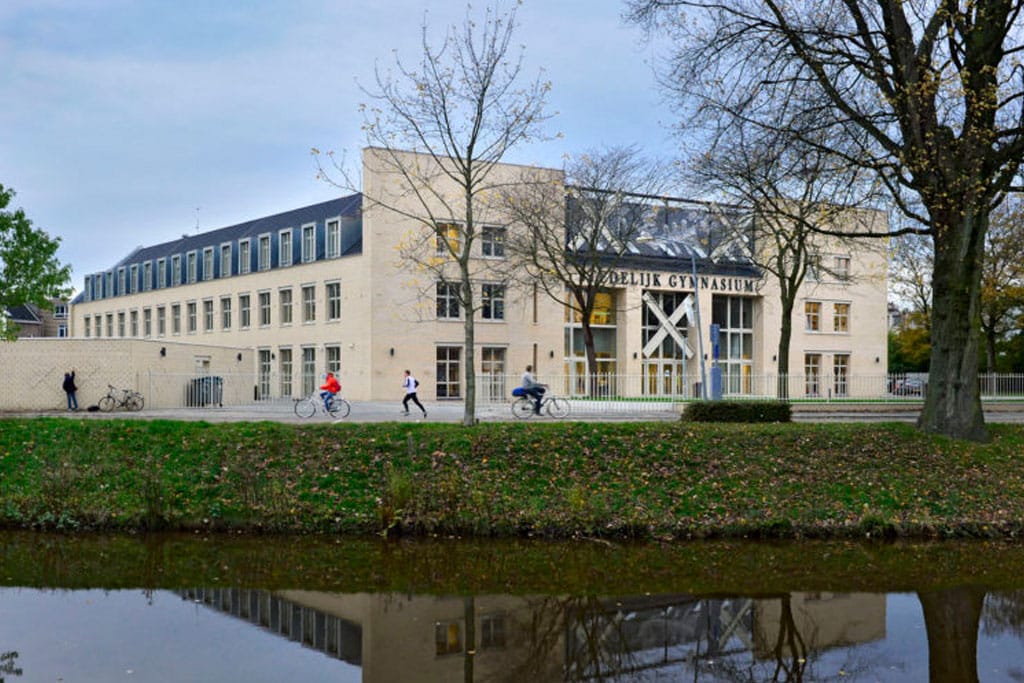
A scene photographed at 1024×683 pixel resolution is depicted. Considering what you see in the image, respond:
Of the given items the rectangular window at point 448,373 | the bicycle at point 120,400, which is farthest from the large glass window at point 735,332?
the bicycle at point 120,400

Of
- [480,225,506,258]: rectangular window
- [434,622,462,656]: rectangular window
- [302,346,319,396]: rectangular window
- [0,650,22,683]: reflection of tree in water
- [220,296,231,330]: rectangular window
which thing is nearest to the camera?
[0,650,22,683]: reflection of tree in water

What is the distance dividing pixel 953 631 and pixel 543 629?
369cm

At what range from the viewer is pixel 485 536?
1464 cm

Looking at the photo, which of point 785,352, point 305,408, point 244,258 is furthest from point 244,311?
point 785,352

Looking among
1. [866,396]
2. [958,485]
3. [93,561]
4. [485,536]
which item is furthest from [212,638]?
[866,396]

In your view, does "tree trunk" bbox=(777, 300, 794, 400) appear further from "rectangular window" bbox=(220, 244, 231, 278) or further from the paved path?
"rectangular window" bbox=(220, 244, 231, 278)

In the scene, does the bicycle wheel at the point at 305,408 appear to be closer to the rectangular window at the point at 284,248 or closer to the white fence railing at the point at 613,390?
the white fence railing at the point at 613,390

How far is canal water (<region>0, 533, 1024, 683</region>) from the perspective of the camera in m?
7.75

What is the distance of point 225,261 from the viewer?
57.0 m

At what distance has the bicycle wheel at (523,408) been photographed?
29464 mm

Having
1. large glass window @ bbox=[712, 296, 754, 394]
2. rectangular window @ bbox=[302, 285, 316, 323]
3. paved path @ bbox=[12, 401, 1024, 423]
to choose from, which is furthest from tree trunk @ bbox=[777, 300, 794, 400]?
rectangular window @ bbox=[302, 285, 316, 323]

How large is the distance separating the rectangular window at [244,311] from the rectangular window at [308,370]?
21.5 feet

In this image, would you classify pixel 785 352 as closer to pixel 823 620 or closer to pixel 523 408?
pixel 523 408

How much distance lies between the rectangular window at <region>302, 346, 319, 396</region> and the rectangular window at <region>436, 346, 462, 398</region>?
20.9ft
